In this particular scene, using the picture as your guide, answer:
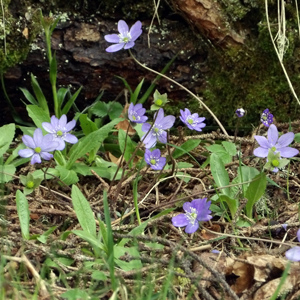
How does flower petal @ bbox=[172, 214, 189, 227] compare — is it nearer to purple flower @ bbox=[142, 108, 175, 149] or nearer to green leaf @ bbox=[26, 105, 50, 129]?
purple flower @ bbox=[142, 108, 175, 149]

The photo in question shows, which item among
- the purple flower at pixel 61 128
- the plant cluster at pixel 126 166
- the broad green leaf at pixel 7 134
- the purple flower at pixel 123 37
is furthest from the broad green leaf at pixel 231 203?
the broad green leaf at pixel 7 134

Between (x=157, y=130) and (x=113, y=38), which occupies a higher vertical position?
(x=113, y=38)

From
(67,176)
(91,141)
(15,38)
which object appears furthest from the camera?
(15,38)

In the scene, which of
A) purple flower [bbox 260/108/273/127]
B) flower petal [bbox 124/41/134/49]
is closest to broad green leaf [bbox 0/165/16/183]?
flower petal [bbox 124/41/134/49]

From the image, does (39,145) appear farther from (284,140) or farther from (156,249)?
(284,140)

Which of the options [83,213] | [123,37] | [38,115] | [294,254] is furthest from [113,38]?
[294,254]

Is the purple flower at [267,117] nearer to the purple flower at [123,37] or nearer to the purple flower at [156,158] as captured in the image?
the purple flower at [156,158]
